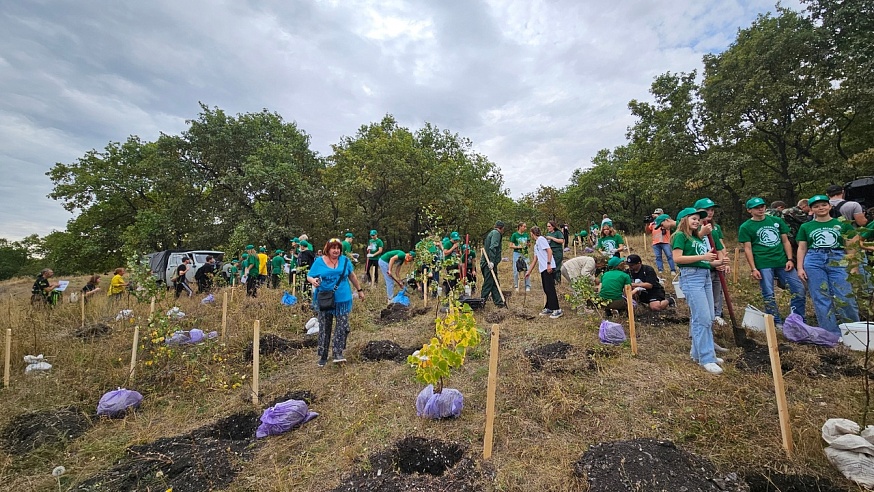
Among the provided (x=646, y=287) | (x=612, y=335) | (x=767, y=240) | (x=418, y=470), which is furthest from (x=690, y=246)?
(x=418, y=470)

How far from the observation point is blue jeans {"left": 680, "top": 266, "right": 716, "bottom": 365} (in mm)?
3439

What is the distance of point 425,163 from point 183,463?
60.5 ft

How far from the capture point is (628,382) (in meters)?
3.40

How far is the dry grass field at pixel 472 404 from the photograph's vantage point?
2.44m

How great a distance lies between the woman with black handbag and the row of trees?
6.73 m

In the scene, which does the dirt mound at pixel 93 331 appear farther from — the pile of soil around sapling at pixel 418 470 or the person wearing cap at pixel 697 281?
the person wearing cap at pixel 697 281

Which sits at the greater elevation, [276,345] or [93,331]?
[93,331]

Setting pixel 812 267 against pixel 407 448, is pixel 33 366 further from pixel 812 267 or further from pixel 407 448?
pixel 812 267

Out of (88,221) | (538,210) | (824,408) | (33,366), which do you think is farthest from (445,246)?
(538,210)

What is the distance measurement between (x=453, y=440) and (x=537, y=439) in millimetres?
656

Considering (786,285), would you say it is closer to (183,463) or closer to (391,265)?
(391,265)

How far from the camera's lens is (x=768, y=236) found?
4.30 metres

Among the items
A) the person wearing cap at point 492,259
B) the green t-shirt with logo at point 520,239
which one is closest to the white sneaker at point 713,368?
the person wearing cap at point 492,259

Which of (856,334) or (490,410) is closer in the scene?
(490,410)
